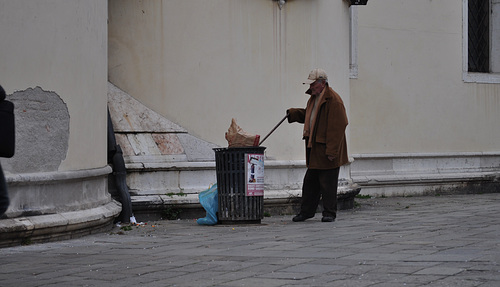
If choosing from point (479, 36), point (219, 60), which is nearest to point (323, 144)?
point (219, 60)

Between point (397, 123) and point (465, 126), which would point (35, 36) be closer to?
point (397, 123)

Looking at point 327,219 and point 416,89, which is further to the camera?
point 416,89

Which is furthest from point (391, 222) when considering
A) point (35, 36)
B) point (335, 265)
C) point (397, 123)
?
point (397, 123)

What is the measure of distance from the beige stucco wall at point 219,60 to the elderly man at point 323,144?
1.03m

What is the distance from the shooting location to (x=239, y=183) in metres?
9.61

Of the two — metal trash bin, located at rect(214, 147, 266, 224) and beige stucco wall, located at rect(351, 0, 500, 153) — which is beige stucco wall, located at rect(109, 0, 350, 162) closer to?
metal trash bin, located at rect(214, 147, 266, 224)

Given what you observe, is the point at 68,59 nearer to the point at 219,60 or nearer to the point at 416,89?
the point at 219,60

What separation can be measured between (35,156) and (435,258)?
3.80 metres

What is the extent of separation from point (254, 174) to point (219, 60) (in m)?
1.95

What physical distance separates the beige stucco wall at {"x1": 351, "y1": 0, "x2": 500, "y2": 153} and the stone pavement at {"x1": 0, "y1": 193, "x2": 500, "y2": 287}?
525 cm

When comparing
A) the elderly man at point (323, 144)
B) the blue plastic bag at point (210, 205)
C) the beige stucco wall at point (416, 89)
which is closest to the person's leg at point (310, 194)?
the elderly man at point (323, 144)

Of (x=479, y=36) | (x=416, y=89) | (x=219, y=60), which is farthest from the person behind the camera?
(x=479, y=36)

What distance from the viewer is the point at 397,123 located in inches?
610

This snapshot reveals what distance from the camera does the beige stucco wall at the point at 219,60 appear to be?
1059 centimetres
